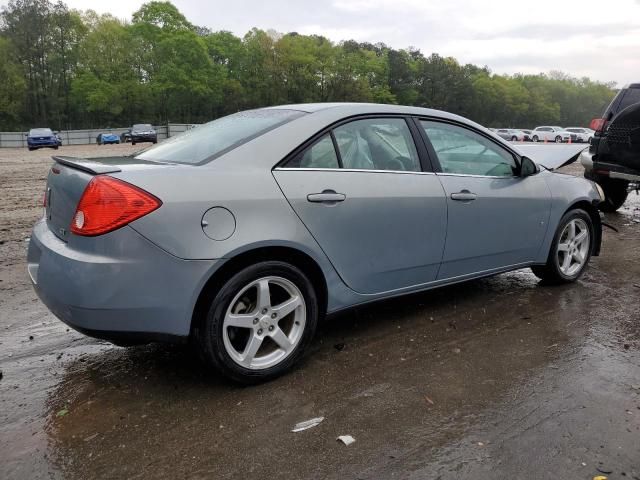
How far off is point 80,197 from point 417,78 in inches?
4118

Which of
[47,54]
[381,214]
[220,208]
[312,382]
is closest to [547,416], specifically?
[312,382]

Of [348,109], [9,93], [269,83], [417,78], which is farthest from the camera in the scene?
[417,78]

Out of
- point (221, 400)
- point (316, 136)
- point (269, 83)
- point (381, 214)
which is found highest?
point (269, 83)

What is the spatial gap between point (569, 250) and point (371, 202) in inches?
96.7

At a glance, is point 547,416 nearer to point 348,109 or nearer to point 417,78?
point 348,109

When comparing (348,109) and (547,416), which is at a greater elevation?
(348,109)

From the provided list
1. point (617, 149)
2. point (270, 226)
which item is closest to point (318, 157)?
point (270, 226)

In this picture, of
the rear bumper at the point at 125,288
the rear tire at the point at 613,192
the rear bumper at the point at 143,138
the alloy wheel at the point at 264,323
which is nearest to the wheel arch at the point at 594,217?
the alloy wheel at the point at 264,323

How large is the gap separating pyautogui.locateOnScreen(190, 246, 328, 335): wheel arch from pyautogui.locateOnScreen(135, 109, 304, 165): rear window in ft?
1.96

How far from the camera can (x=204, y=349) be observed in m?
2.82

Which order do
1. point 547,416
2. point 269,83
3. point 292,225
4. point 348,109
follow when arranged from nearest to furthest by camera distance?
point 547,416
point 292,225
point 348,109
point 269,83

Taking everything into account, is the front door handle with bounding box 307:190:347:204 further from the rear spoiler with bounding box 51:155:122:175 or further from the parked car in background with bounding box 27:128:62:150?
the parked car in background with bounding box 27:128:62:150

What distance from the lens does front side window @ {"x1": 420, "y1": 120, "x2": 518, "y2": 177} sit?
391 centimetres

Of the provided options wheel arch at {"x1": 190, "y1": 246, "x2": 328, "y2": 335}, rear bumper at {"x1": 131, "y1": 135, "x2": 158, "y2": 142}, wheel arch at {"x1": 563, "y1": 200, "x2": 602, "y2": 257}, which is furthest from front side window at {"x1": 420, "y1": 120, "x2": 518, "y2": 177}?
rear bumper at {"x1": 131, "y1": 135, "x2": 158, "y2": 142}
